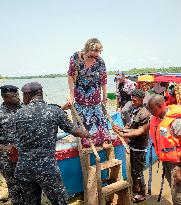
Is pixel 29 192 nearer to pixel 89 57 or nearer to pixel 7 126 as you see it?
pixel 7 126

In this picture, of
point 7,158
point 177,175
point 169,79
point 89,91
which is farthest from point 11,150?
point 169,79

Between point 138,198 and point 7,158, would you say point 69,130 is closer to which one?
point 7,158

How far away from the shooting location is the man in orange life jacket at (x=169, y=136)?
4.21 m

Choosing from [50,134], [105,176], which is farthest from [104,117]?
[50,134]

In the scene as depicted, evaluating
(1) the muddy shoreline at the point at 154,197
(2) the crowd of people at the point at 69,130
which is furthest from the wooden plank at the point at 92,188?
(1) the muddy shoreline at the point at 154,197

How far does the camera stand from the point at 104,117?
20.4 ft

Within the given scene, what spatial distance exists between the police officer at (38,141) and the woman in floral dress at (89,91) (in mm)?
1671

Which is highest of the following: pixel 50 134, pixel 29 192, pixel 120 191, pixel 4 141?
pixel 50 134

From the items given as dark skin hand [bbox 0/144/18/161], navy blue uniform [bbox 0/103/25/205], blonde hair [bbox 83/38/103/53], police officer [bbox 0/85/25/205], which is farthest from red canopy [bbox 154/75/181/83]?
dark skin hand [bbox 0/144/18/161]

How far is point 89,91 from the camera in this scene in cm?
598

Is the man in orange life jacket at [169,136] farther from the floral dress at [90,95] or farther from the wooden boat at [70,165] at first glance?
the wooden boat at [70,165]

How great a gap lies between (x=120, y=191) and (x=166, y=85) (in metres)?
7.90

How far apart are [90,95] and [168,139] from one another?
203 cm

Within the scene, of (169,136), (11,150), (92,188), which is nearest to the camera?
(169,136)
